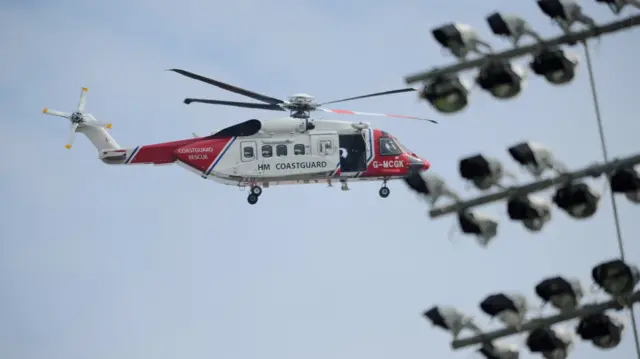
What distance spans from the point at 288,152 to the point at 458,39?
1346 inches

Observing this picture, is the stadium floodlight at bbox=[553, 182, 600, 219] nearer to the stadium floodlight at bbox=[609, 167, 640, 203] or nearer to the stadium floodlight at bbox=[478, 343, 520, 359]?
the stadium floodlight at bbox=[609, 167, 640, 203]

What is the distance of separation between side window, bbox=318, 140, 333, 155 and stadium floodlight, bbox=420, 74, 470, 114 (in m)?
33.8

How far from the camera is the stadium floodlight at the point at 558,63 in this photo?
75.0 ft

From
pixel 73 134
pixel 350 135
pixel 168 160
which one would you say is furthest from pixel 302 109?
pixel 73 134

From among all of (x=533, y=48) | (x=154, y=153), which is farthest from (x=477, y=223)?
(x=154, y=153)

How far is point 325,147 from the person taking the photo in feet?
185

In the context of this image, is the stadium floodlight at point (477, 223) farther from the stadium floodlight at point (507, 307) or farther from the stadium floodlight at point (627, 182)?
the stadium floodlight at point (627, 182)

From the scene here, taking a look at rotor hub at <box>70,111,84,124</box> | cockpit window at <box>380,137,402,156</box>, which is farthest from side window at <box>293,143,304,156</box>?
rotor hub at <box>70,111,84,124</box>

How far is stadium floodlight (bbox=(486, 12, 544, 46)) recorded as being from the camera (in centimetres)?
2242

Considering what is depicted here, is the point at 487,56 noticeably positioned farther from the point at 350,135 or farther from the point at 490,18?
the point at 350,135

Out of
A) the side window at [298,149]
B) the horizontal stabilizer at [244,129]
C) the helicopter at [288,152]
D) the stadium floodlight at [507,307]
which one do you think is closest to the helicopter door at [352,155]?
the helicopter at [288,152]

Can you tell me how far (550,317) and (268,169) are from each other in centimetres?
3454

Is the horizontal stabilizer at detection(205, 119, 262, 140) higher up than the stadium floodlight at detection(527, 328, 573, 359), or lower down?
higher up

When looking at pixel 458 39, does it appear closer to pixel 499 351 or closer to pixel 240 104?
pixel 499 351
